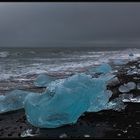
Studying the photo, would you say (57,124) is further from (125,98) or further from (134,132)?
(125,98)

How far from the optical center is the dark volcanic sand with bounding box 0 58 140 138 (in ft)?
23.4

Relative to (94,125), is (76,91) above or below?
above

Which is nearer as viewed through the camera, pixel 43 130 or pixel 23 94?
pixel 43 130

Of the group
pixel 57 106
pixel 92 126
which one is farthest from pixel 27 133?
pixel 92 126

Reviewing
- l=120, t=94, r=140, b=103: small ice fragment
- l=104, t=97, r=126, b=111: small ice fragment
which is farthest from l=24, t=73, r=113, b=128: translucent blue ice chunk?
l=120, t=94, r=140, b=103: small ice fragment

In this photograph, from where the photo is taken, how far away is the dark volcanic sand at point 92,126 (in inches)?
280

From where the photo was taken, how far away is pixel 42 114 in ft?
25.9

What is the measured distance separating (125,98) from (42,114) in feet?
13.4

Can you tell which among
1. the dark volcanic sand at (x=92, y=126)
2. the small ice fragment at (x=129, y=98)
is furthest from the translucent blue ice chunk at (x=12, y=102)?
the small ice fragment at (x=129, y=98)

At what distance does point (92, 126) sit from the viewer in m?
7.77

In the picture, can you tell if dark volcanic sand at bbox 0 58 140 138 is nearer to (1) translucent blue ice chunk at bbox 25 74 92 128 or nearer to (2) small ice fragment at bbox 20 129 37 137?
(2) small ice fragment at bbox 20 129 37 137

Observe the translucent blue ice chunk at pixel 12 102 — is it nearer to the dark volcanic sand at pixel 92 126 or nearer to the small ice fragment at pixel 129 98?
the dark volcanic sand at pixel 92 126

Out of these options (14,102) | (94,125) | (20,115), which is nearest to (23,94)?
(14,102)

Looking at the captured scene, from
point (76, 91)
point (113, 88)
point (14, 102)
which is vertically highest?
point (76, 91)
